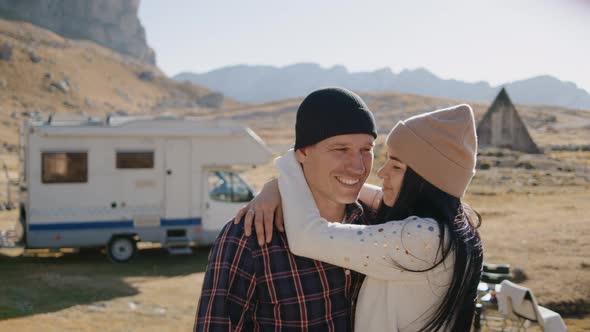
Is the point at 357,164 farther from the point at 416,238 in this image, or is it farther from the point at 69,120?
the point at 69,120

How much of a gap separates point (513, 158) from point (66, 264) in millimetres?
21348

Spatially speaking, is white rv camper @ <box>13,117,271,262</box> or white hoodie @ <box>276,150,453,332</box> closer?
white hoodie @ <box>276,150,453,332</box>

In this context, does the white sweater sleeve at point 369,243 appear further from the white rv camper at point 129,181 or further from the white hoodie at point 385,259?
the white rv camper at point 129,181

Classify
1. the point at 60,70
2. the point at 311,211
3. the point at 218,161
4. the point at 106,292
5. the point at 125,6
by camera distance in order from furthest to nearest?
the point at 125,6
the point at 60,70
the point at 218,161
the point at 106,292
the point at 311,211

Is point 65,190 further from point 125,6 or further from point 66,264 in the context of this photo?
point 125,6

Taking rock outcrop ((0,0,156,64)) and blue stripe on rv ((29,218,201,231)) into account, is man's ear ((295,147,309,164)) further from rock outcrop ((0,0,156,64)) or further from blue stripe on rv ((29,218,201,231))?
rock outcrop ((0,0,156,64))

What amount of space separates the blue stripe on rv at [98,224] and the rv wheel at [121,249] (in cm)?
36

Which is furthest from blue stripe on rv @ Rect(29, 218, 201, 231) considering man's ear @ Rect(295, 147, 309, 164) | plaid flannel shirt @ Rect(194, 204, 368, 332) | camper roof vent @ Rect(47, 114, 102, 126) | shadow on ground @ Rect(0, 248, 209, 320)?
plaid flannel shirt @ Rect(194, 204, 368, 332)

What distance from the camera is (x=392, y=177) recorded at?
8.32 ft

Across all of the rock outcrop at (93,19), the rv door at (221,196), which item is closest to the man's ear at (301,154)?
the rv door at (221,196)

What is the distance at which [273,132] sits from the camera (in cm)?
5794

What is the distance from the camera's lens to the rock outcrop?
12156 centimetres

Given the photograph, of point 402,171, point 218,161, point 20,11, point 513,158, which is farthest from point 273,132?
point 20,11

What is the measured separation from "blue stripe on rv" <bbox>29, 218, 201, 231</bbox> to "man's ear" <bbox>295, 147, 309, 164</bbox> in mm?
9949
